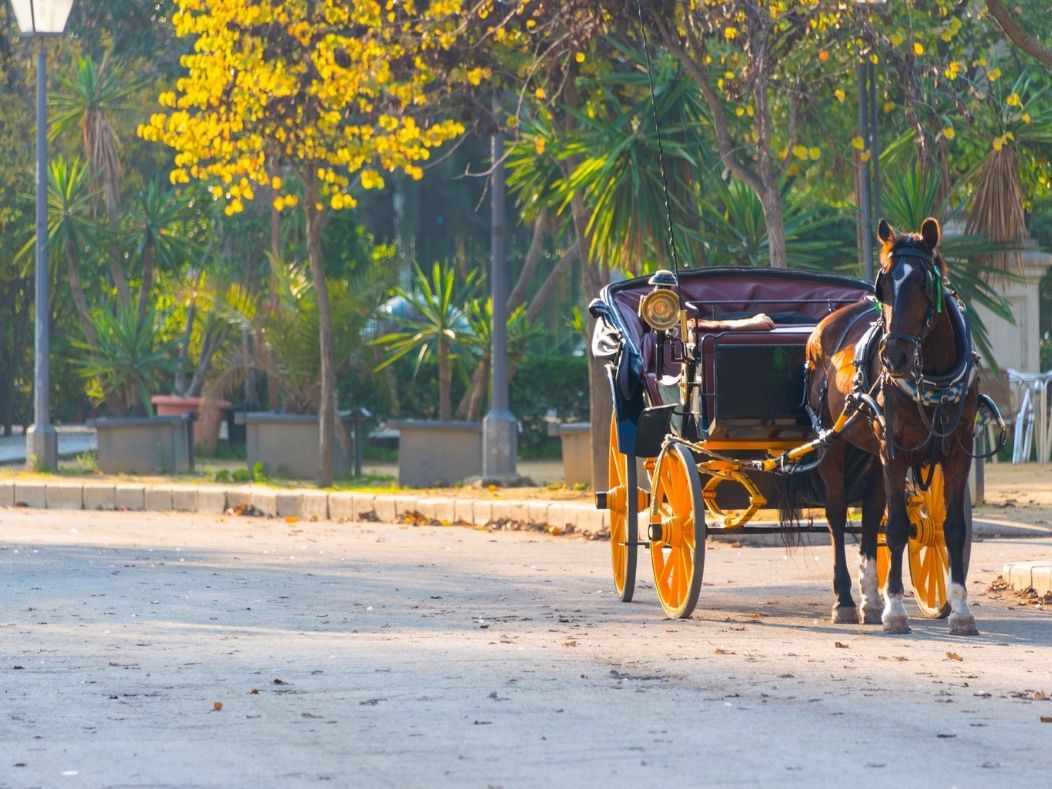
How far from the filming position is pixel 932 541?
970 cm

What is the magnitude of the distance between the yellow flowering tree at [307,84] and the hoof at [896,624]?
8460 millimetres

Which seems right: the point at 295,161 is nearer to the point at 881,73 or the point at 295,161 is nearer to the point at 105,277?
A: the point at 881,73

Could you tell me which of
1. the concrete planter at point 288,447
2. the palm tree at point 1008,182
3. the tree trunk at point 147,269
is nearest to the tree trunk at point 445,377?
the concrete planter at point 288,447

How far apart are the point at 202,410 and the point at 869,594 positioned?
56.1 ft

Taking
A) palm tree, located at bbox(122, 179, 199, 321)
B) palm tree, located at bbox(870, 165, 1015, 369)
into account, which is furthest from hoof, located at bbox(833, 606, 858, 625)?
palm tree, located at bbox(122, 179, 199, 321)

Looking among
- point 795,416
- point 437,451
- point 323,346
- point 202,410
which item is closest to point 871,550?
point 795,416

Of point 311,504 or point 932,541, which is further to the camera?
point 311,504

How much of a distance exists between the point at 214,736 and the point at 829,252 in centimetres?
1627

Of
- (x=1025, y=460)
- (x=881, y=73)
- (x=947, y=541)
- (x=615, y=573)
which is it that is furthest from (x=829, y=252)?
(x=947, y=541)

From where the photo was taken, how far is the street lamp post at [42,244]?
70.6 feet

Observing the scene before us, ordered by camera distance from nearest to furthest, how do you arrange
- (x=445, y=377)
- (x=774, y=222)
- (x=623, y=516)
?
(x=623, y=516) < (x=774, y=222) < (x=445, y=377)

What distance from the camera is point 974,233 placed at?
17.6 meters

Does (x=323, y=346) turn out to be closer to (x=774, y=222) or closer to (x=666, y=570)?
(x=774, y=222)

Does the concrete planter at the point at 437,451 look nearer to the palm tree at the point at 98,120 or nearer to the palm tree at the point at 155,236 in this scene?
the palm tree at the point at 98,120
